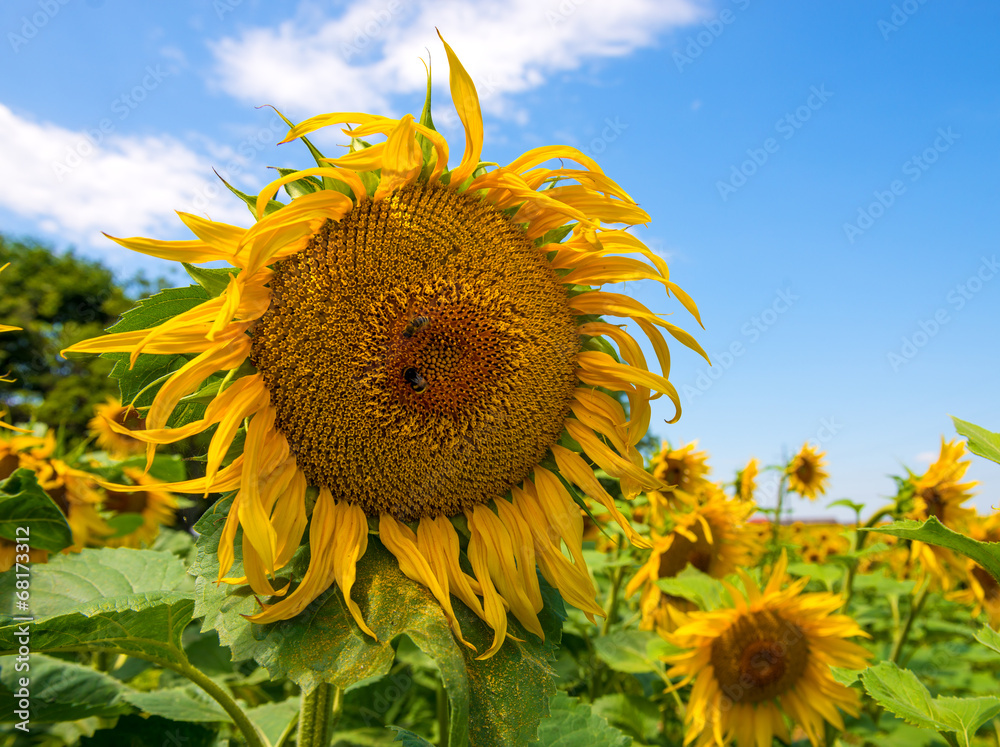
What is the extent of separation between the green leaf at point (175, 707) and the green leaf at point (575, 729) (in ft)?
3.33

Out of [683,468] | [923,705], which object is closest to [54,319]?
[683,468]

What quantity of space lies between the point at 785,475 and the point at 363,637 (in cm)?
440

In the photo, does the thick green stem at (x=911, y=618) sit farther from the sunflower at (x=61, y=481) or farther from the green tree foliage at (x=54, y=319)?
the green tree foliage at (x=54, y=319)

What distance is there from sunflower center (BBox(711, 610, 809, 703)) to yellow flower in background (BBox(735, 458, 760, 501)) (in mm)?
1659

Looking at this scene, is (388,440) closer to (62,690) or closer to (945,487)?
(62,690)


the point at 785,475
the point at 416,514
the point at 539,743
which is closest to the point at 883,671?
the point at 539,743

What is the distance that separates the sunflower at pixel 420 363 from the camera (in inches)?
56.6

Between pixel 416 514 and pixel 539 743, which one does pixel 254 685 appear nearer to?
pixel 539 743

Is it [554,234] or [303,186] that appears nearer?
[303,186]

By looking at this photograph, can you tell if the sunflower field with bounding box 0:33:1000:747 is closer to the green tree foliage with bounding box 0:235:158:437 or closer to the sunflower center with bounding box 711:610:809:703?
the sunflower center with bounding box 711:610:809:703

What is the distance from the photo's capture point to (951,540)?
158 cm

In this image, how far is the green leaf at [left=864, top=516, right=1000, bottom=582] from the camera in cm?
157

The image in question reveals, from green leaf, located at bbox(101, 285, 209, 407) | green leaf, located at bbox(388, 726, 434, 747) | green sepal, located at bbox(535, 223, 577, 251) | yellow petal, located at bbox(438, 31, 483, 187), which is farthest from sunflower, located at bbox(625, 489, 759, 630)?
green leaf, located at bbox(101, 285, 209, 407)

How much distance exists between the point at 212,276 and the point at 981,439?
204cm
